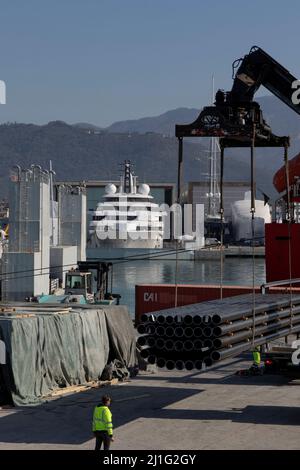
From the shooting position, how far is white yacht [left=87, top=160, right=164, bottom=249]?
500 ft

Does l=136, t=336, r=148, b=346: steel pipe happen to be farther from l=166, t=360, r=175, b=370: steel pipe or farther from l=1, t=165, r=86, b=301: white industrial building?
l=1, t=165, r=86, b=301: white industrial building

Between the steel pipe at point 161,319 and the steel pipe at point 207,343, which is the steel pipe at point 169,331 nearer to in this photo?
the steel pipe at point 161,319

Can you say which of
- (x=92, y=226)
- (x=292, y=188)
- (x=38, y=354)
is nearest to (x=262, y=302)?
(x=38, y=354)

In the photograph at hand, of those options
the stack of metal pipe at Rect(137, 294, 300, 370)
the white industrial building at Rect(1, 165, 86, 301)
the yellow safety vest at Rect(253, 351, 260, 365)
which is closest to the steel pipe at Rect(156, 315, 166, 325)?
the stack of metal pipe at Rect(137, 294, 300, 370)

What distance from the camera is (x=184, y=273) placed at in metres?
127

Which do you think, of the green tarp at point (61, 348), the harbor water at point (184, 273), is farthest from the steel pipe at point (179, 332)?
the harbor water at point (184, 273)

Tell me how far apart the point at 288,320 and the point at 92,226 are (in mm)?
132901

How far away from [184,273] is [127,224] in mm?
27312

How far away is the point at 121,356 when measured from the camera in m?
29.2

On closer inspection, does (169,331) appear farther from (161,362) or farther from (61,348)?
(61,348)

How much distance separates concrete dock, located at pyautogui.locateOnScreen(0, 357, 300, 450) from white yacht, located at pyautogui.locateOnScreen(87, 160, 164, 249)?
123 metres

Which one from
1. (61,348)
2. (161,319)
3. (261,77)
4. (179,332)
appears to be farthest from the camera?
(261,77)

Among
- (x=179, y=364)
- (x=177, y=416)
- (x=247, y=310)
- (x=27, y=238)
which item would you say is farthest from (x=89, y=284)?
(x=179, y=364)

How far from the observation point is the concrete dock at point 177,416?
19.6 m
